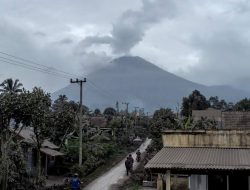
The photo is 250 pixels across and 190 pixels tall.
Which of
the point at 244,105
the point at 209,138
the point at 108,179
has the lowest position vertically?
the point at 108,179

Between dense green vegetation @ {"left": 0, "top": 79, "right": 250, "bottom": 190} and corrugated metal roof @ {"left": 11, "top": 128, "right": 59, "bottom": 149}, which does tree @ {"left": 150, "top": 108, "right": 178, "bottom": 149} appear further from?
corrugated metal roof @ {"left": 11, "top": 128, "right": 59, "bottom": 149}

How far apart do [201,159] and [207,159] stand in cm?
23

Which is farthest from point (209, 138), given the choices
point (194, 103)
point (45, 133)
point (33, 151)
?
point (194, 103)

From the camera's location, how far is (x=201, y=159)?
66.2 feet

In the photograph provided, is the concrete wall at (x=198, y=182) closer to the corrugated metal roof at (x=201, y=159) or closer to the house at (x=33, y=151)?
the corrugated metal roof at (x=201, y=159)

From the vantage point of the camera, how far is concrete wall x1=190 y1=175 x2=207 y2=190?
2048 centimetres

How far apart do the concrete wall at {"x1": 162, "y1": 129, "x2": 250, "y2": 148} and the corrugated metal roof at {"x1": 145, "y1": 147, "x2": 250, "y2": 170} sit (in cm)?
30

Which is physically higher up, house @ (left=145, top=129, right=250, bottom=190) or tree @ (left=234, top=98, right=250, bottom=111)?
tree @ (left=234, top=98, right=250, bottom=111)

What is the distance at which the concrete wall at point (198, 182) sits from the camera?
67.2 ft

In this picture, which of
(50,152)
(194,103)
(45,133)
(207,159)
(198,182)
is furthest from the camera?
(194,103)

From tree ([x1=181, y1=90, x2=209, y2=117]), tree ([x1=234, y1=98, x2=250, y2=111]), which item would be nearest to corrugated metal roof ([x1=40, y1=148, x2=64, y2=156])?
tree ([x1=181, y1=90, x2=209, y2=117])

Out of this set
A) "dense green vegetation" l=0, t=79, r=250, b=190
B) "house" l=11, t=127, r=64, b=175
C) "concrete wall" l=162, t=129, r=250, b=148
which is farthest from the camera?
"house" l=11, t=127, r=64, b=175

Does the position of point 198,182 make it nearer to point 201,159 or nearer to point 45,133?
point 201,159

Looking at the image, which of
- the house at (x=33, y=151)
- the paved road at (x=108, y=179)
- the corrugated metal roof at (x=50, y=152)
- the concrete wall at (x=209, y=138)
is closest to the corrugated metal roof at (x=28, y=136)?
the house at (x=33, y=151)
